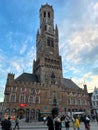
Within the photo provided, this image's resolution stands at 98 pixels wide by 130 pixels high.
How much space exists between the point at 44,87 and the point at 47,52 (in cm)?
1510

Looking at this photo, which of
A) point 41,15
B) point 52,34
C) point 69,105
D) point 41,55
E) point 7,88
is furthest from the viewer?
point 41,15

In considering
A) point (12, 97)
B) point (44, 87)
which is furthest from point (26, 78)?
point (12, 97)

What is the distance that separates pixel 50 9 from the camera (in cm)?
6888

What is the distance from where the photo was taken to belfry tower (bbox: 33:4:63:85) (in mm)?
52469

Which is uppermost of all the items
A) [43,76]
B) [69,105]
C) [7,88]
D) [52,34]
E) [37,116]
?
[52,34]

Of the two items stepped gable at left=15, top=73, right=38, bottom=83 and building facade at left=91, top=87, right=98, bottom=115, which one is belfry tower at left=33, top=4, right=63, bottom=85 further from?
building facade at left=91, top=87, right=98, bottom=115

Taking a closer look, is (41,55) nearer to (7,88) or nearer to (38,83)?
(38,83)

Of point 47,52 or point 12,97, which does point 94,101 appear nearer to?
point 47,52

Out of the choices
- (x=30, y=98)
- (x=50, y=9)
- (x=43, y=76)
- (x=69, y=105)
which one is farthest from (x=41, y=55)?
(x=50, y=9)

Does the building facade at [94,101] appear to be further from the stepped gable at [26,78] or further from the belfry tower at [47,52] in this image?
the stepped gable at [26,78]

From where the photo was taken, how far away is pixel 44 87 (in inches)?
1919

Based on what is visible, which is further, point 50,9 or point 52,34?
point 50,9

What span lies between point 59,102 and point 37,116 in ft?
31.0

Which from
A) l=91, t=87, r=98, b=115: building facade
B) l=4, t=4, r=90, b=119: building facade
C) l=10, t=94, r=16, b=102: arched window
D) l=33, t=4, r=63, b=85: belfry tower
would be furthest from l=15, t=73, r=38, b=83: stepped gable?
l=91, t=87, r=98, b=115: building facade
